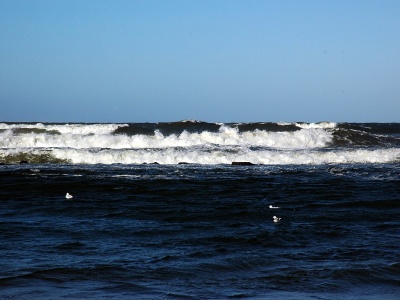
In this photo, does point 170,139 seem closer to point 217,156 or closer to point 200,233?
point 217,156

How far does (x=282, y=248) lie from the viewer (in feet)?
27.4

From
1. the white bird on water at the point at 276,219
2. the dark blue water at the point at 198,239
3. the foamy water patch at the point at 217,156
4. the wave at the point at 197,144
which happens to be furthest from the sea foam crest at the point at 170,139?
the white bird on water at the point at 276,219

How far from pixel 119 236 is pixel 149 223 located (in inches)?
46.6

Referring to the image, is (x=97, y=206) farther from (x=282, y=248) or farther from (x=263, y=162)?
(x=263, y=162)

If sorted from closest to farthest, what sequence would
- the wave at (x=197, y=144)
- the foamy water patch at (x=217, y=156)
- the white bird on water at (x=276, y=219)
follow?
1. the white bird on water at (x=276, y=219)
2. the foamy water patch at (x=217, y=156)
3. the wave at (x=197, y=144)

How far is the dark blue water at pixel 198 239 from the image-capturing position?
6508mm

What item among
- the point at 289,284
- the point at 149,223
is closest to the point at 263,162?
the point at 149,223

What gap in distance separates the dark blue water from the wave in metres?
8.14

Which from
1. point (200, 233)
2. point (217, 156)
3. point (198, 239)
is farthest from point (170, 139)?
point (198, 239)

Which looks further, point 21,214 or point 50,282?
point 21,214

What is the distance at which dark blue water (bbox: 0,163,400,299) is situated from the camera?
651 cm

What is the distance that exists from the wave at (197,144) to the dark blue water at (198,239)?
8.14 m

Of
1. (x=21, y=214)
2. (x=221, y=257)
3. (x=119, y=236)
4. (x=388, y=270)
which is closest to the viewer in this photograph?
(x=388, y=270)

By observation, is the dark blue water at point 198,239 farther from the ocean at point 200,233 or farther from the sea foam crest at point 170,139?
the sea foam crest at point 170,139
